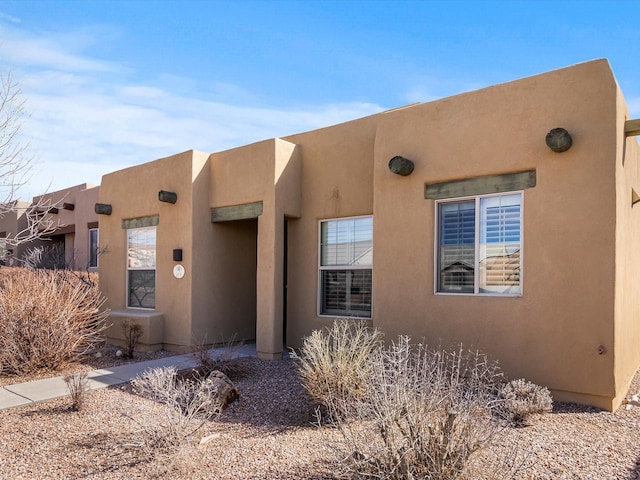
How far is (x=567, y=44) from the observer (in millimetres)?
9422

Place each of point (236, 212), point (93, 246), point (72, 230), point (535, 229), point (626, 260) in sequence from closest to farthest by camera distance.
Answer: point (535, 229) → point (626, 260) → point (236, 212) → point (93, 246) → point (72, 230)

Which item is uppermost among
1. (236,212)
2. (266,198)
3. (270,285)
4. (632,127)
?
(632,127)

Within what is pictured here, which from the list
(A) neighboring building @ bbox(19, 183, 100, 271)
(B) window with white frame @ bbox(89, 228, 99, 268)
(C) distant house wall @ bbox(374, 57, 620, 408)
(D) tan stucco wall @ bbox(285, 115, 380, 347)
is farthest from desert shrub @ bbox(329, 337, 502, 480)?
(B) window with white frame @ bbox(89, 228, 99, 268)

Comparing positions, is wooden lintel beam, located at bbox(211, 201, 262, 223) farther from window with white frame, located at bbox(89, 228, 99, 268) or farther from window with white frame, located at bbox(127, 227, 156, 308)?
window with white frame, located at bbox(89, 228, 99, 268)

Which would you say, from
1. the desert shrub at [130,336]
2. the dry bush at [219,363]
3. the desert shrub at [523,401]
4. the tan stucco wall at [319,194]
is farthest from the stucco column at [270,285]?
the desert shrub at [523,401]

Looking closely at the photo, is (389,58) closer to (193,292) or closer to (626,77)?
(626,77)

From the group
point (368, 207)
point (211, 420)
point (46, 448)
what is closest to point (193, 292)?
point (368, 207)

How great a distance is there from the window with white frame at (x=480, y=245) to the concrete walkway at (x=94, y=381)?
4248 mm

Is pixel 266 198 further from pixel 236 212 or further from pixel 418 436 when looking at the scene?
pixel 418 436

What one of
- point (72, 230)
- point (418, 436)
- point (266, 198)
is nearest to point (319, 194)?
point (266, 198)

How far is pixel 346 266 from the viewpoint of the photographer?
952 cm

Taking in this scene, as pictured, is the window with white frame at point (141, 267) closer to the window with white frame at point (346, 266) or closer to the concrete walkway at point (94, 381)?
the concrete walkway at point (94, 381)

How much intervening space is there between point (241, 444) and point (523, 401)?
3.27m

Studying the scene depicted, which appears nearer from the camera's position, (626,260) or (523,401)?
(523,401)
